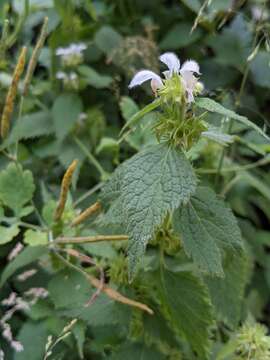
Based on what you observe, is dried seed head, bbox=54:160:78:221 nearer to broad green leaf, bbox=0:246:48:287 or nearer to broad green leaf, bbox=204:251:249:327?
broad green leaf, bbox=0:246:48:287

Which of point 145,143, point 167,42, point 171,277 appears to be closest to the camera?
point 171,277

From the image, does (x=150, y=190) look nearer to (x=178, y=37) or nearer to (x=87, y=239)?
(x=87, y=239)

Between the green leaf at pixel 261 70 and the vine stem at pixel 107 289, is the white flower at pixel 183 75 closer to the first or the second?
the vine stem at pixel 107 289

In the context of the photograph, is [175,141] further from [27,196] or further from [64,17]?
[64,17]

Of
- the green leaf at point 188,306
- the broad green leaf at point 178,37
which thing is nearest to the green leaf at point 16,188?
the green leaf at point 188,306

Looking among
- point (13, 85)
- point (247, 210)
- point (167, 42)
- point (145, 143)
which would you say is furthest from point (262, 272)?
point (13, 85)

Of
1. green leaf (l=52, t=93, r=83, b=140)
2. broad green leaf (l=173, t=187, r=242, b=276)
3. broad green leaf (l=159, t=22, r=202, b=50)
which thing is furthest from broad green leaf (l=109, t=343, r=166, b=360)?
broad green leaf (l=159, t=22, r=202, b=50)

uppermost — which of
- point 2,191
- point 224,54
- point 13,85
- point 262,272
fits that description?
point 13,85
